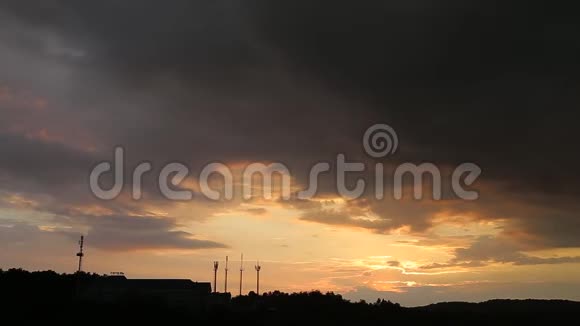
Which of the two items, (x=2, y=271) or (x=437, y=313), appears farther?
(x=437, y=313)

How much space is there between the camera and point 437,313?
150 m

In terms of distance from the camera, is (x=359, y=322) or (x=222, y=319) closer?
(x=222, y=319)

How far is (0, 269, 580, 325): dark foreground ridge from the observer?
3223 inches

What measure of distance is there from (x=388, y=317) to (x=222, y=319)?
60126 millimetres

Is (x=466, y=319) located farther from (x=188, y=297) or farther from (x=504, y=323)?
(x=188, y=297)

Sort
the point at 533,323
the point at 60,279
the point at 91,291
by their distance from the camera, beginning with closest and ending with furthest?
the point at 91,291, the point at 60,279, the point at 533,323

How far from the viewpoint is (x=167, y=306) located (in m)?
89.0

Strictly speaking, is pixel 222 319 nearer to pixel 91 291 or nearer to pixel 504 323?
pixel 91 291

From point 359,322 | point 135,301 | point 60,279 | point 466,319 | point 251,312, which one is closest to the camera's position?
point 135,301

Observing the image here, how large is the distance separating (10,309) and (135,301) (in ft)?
51.3

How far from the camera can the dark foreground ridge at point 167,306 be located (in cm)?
Answer: 8188

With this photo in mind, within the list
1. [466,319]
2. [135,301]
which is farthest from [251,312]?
[466,319]

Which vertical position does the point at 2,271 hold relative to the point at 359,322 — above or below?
above

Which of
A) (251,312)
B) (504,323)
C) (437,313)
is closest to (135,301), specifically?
(251,312)
